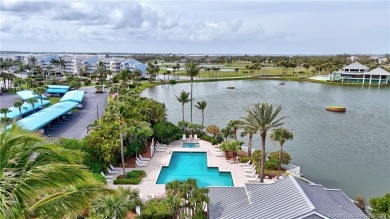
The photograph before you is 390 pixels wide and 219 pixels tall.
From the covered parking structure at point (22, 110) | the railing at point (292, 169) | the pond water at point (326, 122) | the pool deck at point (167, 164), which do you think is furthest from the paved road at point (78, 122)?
the railing at point (292, 169)

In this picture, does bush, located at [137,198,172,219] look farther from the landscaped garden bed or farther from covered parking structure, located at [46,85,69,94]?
covered parking structure, located at [46,85,69,94]

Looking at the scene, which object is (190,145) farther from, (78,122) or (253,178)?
(78,122)

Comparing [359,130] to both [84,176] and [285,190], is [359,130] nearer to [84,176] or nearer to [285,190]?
[285,190]

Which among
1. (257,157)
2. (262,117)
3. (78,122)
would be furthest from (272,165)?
→ (78,122)

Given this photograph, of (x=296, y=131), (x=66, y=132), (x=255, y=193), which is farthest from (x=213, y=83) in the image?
(x=255, y=193)

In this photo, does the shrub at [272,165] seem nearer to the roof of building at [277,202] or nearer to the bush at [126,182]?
the roof of building at [277,202]

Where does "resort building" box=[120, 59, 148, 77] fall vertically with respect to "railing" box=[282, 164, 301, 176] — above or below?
above

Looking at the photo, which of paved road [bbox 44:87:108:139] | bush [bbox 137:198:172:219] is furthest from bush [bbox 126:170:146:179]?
paved road [bbox 44:87:108:139]
